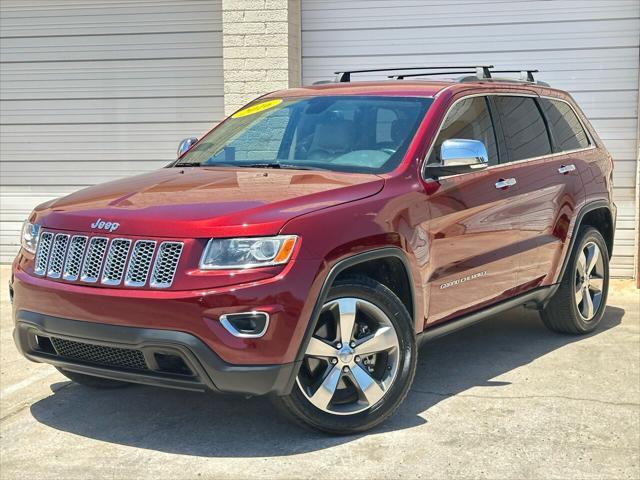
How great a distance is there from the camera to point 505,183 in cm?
537

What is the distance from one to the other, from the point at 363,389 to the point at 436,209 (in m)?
1.08

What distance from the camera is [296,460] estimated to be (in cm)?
404

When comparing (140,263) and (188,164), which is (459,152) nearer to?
(188,164)

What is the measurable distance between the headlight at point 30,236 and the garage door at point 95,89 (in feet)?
16.6

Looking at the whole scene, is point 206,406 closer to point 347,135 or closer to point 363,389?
point 363,389

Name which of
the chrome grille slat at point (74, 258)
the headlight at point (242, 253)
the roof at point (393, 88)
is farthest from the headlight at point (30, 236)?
the roof at point (393, 88)

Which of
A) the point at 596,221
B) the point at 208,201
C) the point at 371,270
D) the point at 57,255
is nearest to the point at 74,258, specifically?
the point at 57,255

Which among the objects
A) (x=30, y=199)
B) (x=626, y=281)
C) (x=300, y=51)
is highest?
(x=300, y=51)

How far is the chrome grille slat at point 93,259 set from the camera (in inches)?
160

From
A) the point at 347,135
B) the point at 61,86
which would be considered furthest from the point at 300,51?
the point at 347,135

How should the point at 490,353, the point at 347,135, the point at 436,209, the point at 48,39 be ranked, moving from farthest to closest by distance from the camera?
the point at 48,39 → the point at 490,353 → the point at 347,135 → the point at 436,209

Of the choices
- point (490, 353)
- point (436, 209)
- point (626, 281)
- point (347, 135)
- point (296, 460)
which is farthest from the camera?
point (626, 281)

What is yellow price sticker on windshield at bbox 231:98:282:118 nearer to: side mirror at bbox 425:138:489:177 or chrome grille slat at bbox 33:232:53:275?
side mirror at bbox 425:138:489:177

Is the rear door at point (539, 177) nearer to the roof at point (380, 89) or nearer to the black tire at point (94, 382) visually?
the roof at point (380, 89)
